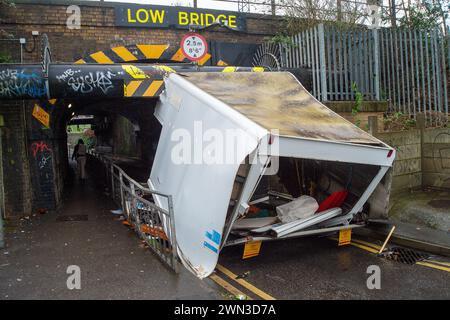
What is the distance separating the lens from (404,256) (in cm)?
604

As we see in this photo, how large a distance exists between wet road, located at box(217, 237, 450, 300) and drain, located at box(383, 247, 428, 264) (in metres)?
0.16

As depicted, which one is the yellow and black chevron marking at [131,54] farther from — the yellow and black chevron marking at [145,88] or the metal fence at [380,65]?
the metal fence at [380,65]

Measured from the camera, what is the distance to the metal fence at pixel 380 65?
957 cm

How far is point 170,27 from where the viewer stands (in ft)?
35.4

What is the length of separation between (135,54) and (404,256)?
8.08 meters

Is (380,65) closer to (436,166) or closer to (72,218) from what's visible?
(436,166)

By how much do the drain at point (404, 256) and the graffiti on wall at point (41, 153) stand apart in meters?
8.08

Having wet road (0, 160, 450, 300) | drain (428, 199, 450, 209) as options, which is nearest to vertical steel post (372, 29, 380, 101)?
A: drain (428, 199, 450, 209)

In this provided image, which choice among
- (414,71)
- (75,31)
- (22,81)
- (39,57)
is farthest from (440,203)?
(39,57)

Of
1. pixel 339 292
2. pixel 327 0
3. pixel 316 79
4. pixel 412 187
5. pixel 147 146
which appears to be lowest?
pixel 339 292

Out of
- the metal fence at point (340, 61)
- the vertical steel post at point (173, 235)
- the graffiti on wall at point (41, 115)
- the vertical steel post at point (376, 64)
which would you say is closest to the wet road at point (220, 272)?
the vertical steel post at point (173, 235)
